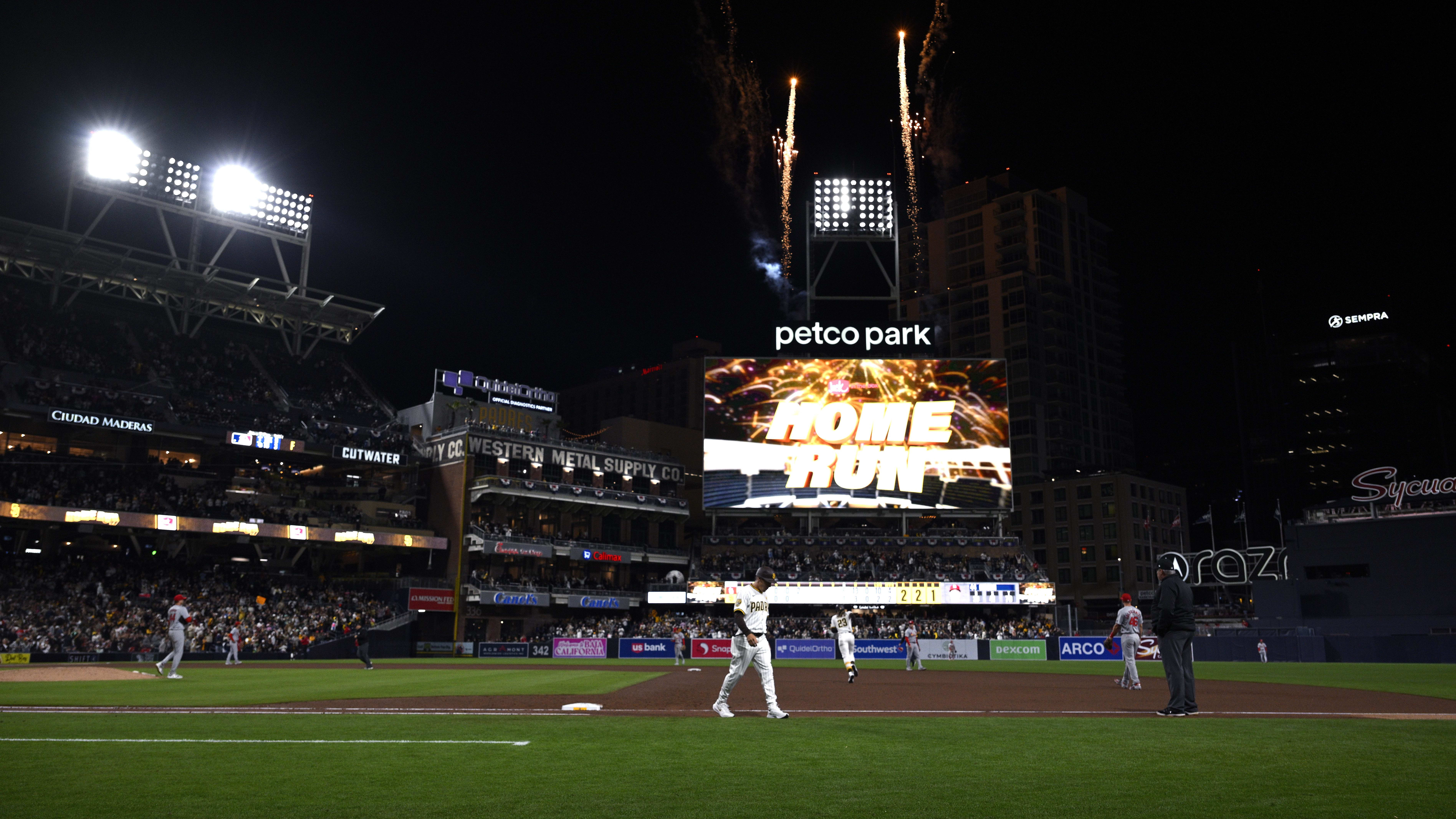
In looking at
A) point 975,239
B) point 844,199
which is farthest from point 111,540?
point 975,239

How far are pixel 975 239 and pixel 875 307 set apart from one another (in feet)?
102

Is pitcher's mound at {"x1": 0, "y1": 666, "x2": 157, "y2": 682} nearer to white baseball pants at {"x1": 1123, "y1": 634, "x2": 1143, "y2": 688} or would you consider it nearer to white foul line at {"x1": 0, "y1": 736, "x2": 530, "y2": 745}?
white foul line at {"x1": 0, "y1": 736, "x2": 530, "y2": 745}

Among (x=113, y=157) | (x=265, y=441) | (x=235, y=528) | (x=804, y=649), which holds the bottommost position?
(x=804, y=649)

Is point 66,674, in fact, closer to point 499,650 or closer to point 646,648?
point 499,650

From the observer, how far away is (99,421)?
2188 inches

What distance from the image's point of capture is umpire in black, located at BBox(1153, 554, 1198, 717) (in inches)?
542

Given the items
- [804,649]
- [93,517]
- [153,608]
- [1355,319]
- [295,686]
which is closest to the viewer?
Result: [295,686]

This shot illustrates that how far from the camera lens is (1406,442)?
121812 mm

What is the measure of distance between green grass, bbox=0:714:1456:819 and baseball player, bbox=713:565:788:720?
1.08m

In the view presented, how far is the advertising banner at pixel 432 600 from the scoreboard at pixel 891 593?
1738cm

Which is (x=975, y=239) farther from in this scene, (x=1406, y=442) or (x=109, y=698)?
(x=109, y=698)

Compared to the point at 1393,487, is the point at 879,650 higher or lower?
lower

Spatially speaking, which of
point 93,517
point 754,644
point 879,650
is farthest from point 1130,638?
point 93,517

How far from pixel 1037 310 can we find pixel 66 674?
392 ft
